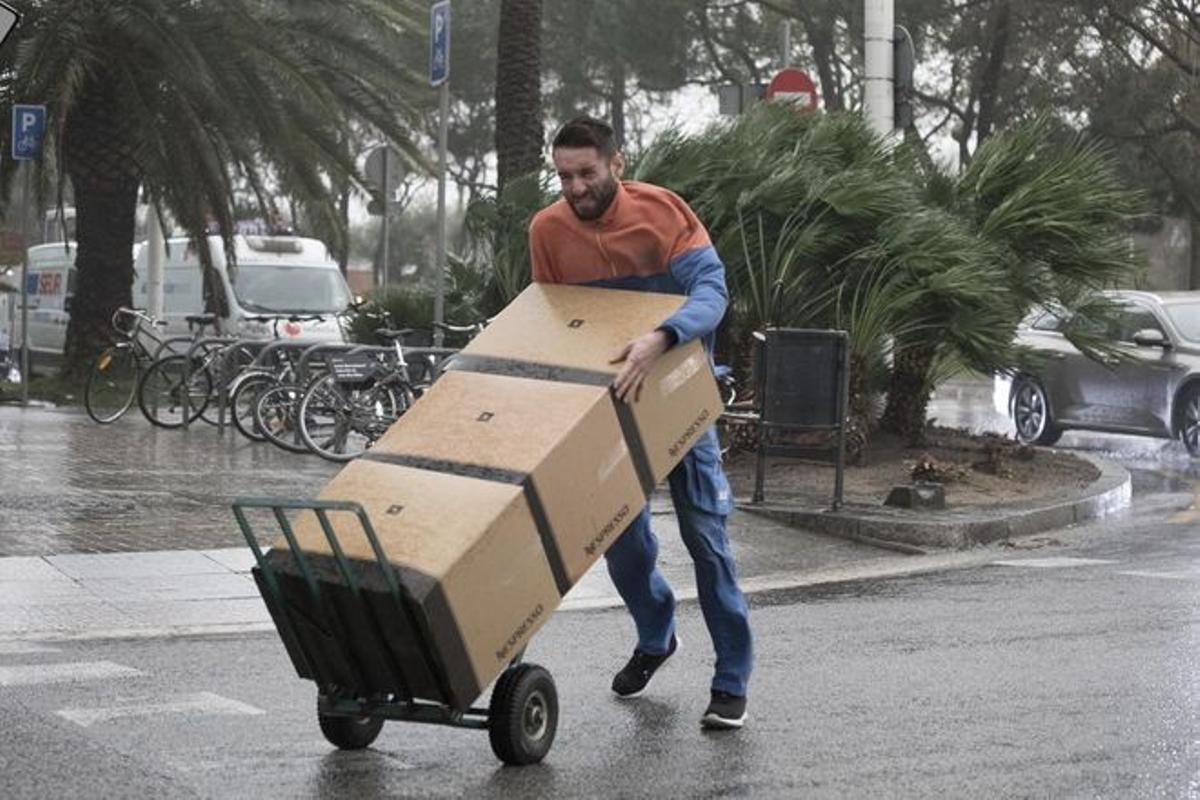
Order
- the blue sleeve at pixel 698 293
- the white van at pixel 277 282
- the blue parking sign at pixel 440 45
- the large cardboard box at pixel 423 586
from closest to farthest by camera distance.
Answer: the large cardboard box at pixel 423 586, the blue sleeve at pixel 698 293, the blue parking sign at pixel 440 45, the white van at pixel 277 282

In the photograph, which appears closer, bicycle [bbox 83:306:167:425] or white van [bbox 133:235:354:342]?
bicycle [bbox 83:306:167:425]

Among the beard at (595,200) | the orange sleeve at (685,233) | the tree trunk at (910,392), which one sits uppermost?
the beard at (595,200)

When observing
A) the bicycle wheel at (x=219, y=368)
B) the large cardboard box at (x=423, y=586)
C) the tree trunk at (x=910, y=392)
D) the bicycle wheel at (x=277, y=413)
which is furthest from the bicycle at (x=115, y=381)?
the large cardboard box at (x=423, y=586)

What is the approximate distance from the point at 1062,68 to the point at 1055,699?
3477 cm

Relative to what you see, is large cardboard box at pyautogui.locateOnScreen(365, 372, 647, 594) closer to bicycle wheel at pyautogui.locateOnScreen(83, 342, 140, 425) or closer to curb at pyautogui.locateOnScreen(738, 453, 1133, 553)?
curb at pyautogui.locateOnScreen(738, 453, 1133, 553)

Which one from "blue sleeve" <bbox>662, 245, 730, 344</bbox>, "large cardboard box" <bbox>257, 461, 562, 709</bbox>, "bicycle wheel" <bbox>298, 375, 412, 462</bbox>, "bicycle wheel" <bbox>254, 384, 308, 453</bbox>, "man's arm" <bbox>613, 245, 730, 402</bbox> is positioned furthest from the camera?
"bicycle wheel" <bbox>254, 384, 308, 453</bbox>

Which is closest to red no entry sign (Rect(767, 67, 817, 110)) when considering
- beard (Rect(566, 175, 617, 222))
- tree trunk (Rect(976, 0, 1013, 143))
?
beard (Rect(566, 175, 617, 222))

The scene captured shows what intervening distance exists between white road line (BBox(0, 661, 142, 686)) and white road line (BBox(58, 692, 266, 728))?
1.67ft

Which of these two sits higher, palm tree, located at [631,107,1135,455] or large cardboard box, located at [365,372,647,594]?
palm tree, located at [631,107,1135,455]

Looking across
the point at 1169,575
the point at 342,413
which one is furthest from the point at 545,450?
the point at 342,413

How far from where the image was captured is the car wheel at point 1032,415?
20906mm

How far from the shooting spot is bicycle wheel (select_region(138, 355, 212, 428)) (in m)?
19.0

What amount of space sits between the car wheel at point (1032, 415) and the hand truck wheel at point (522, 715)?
49.2ft

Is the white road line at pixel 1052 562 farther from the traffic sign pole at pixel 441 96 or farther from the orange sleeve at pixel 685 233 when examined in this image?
the traffic sign pole at pixel 441 96
